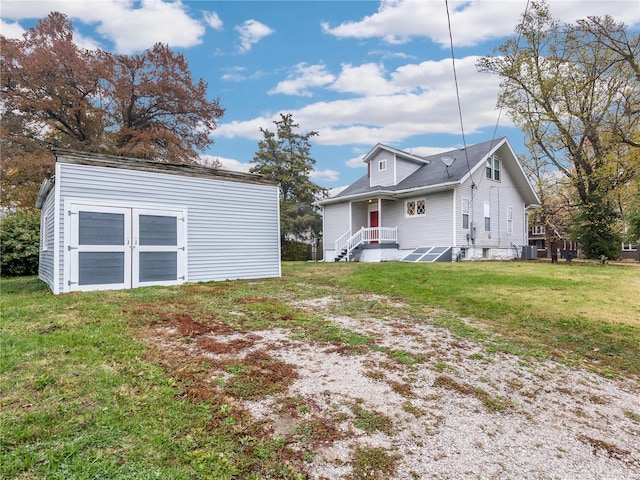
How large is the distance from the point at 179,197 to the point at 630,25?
56.1 feet

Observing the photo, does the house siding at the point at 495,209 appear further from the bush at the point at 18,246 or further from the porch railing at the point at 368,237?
the bush at the point at 18,246

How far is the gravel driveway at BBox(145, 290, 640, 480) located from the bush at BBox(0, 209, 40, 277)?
1376 cm

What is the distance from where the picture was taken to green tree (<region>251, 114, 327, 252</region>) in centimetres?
2748

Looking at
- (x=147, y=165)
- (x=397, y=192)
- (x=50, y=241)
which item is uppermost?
(x=397, y=192)

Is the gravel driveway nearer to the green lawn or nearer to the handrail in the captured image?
the green lawn

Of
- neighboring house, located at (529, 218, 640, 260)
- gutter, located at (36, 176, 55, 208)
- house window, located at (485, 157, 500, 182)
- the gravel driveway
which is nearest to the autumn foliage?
gutter, located at (36, 176, 55, 208)

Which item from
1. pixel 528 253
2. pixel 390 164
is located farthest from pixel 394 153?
pixel 528 253

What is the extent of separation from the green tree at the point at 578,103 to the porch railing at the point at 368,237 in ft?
30.6

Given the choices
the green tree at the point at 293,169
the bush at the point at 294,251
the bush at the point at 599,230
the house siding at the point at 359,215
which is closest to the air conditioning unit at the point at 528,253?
the bush at the point at 599,230

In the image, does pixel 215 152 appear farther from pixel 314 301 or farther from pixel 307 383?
pixel 307 383

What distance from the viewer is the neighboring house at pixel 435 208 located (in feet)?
53.9

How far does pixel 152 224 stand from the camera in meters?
8.64

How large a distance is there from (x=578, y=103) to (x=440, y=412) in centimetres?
2039

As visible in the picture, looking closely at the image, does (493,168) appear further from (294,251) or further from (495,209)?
(294,251)
